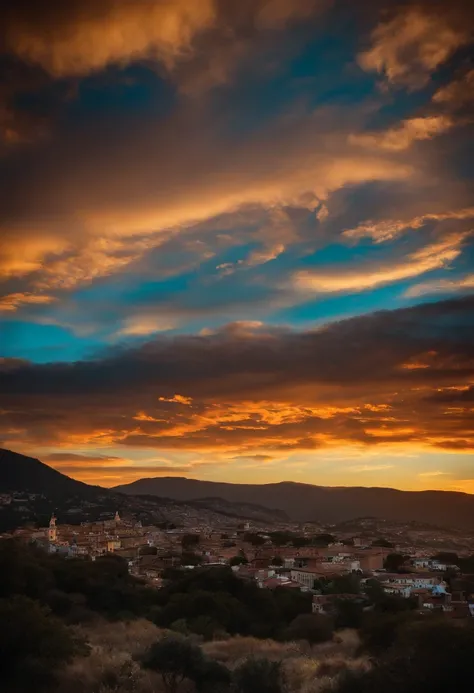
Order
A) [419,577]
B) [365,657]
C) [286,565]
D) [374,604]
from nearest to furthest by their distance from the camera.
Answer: [365,657], [374,604], [419,577], [286,565]

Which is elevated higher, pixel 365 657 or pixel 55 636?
pixel 55 636

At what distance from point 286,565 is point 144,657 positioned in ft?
143

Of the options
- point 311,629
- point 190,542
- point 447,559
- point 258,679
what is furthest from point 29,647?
point 190,542

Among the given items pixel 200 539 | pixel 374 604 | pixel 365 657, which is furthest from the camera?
pixel 200 539

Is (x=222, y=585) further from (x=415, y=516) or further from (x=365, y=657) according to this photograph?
(x=415, y=516)

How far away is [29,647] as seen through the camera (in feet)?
53.7

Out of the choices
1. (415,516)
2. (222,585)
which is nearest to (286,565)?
(222,585)

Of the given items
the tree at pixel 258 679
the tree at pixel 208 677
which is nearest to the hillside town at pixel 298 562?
the tree at pixel 208 677

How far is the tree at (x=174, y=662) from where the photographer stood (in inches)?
654

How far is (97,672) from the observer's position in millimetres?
16766

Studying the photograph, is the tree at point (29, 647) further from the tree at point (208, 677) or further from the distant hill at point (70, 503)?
the distant hill at point (70, 503)

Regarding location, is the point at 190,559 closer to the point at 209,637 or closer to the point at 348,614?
the point at 348,614

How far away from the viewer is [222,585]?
34.6 metres

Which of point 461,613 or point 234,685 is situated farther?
point 461,613
